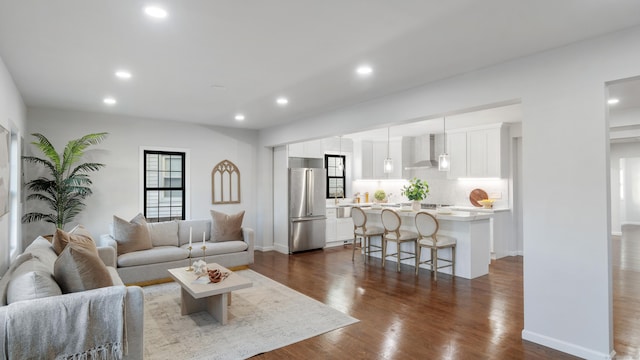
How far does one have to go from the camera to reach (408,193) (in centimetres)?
618

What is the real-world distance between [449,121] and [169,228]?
554 cm

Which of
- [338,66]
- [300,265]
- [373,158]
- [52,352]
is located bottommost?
[300,265]

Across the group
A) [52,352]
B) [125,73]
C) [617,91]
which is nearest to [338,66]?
[125,73]

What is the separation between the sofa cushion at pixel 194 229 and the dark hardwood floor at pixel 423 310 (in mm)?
1017

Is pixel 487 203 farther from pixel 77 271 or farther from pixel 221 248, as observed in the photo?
pixel 77 271

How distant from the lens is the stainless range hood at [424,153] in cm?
802

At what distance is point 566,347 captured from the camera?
2910 millimetres

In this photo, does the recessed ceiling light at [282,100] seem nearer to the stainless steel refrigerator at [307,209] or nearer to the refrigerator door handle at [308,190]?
the stainless steel refrigerator at [307,209]

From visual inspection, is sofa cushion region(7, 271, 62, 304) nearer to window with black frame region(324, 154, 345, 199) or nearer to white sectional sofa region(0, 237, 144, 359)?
white sectional sofa region(0, 237, 144, 359)

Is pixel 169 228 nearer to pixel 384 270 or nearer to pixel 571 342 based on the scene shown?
pixel 384 270

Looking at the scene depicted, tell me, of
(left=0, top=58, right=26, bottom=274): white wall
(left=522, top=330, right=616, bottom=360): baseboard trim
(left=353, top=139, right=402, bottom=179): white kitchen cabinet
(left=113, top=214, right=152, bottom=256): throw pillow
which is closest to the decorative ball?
(left=0, top=58, right=26, bottom=274): white wall

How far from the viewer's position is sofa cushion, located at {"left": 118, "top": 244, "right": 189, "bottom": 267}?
15.6ft

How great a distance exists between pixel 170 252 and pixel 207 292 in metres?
2.12

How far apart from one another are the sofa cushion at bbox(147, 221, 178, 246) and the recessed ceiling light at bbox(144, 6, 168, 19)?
3805 millimetres
